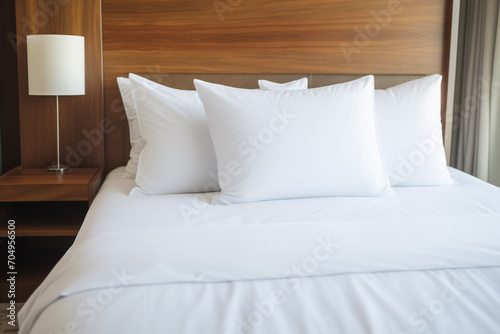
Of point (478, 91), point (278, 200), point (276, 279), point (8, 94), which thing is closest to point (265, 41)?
point (278, 200)

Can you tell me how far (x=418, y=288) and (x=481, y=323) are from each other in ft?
0.61

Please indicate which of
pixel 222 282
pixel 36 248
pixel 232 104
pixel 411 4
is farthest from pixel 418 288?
pixel 36 248

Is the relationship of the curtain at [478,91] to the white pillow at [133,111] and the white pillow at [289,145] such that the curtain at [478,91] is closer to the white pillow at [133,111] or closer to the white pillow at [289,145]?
the white pillow at [133,111]

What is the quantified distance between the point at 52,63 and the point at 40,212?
774 mm

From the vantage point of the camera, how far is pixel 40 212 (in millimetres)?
2742

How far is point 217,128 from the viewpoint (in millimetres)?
2217

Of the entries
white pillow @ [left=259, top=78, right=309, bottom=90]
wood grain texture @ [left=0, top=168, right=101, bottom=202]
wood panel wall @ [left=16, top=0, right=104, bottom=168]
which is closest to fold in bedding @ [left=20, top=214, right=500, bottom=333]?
wood grain texture @ [left=0, top=168, right=101, bottom=202]

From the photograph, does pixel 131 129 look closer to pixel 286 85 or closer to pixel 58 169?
pixel 58 169

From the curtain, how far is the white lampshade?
2477 mm

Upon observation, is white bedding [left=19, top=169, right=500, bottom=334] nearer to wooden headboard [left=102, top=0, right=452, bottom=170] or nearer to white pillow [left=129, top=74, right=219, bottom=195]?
white pillow [left=129, top=74, right=219, bottom=195]

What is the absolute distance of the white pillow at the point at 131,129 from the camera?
261cm

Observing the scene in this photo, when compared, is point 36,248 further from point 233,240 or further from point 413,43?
point 413,43

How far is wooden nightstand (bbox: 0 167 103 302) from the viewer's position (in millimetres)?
2393

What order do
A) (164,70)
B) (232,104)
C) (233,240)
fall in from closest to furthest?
(233,240) < (232,104) < (164,70)
